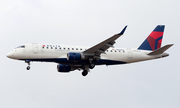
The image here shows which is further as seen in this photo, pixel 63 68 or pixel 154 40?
pixel 154 40

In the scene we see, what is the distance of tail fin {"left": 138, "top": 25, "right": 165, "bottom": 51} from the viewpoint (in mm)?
54531

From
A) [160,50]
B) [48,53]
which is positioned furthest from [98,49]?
[160,50]

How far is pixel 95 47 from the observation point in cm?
4800

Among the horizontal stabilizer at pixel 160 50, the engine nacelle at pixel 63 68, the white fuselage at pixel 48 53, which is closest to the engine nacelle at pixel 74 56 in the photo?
the white fuselage at pixel 48 53

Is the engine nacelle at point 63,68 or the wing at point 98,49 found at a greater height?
the wing at point 98,49

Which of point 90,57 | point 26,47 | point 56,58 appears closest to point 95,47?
point 90,57

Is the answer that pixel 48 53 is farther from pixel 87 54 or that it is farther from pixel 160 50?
pixel 160 50

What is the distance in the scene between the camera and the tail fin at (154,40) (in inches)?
2147

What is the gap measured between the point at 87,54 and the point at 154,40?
41.6 ft

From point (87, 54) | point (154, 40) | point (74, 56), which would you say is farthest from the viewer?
point (154, 40)

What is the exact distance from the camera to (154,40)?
5547 cm

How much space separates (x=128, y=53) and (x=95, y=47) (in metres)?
6.48

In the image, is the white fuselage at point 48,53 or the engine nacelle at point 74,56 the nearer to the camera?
the white fuselage at point 48,53

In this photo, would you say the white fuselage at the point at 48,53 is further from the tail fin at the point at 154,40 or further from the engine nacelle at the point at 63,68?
the engine nacelle at the point at 63,68
